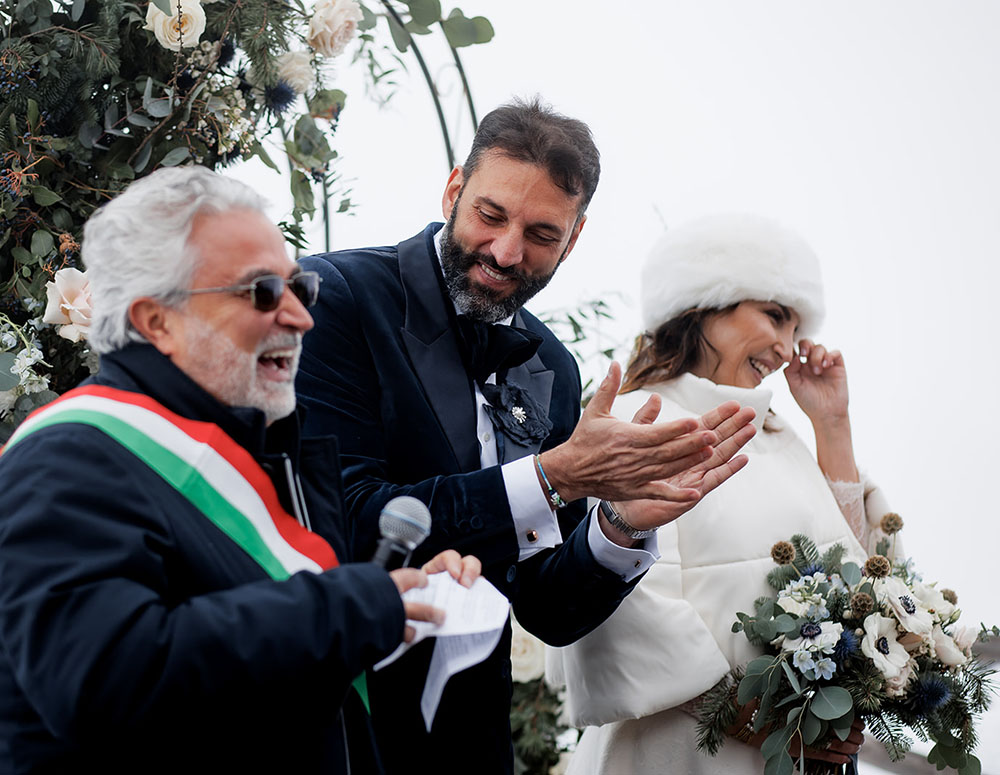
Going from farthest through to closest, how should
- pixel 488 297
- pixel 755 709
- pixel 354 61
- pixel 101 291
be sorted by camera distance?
pixel 354 61 → pixel 755 709 → pixel 488 297 → pixel 101 291

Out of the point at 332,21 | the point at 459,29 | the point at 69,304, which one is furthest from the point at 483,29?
the point at 69,304

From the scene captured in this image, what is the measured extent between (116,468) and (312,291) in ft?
Result: 1.45

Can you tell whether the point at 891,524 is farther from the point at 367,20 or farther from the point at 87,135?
the point at 87,135

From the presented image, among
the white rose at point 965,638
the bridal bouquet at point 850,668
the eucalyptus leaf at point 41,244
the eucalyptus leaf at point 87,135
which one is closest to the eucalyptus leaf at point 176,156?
the eucalyptus leaf at point 87,135

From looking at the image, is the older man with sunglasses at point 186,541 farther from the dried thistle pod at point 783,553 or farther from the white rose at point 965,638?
the white rose at point 965,638

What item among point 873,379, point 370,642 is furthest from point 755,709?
point 873,379

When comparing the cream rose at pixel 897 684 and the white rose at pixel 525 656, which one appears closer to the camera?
the cream rose at pixel 897 684

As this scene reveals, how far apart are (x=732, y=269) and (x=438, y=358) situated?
1072 millimetres

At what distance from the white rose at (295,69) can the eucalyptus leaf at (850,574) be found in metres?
1.69

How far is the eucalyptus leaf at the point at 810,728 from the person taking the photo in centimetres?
242

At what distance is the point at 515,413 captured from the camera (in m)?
2.26

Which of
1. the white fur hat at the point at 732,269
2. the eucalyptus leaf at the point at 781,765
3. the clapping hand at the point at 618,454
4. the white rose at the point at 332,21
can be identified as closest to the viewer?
the clapping hand at the point at 618,454

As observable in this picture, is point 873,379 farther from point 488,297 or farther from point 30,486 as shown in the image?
point 30,486

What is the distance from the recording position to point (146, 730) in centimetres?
127
